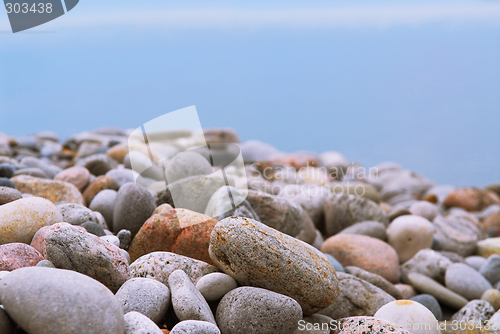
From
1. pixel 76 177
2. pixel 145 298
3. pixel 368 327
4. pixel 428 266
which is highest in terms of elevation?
pixel 76 177

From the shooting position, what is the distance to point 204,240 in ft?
8.29

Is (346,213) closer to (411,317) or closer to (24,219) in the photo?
(411,317)

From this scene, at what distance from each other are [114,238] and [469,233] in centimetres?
409

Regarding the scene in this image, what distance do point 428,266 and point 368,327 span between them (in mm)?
1997

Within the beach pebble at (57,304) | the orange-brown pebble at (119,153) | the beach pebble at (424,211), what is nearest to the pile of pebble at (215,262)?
the beach pebble at (57,304)

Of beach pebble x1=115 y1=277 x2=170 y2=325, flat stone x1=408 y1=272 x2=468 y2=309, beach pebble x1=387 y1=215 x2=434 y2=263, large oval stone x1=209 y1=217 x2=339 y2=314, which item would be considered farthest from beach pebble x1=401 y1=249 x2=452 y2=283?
beach pebble x1=115 y1=277 x2=170 y2=325

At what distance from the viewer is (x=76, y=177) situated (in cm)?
364

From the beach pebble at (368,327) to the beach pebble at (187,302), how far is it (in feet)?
2.36

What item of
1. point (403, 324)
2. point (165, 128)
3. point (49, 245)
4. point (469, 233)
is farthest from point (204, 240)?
point (469, 233)

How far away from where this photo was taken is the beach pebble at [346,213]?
427cm

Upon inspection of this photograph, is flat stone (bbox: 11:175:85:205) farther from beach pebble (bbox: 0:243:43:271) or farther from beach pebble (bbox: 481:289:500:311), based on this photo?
beach pebble (bbox: 481:289:500:311)

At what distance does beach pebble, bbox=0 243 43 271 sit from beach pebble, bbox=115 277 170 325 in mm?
556

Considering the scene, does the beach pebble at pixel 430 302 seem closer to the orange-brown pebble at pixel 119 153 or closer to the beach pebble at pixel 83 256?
the beach pebble at pixel 83 256

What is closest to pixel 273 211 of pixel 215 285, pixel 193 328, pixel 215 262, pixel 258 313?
pixel 215 262
